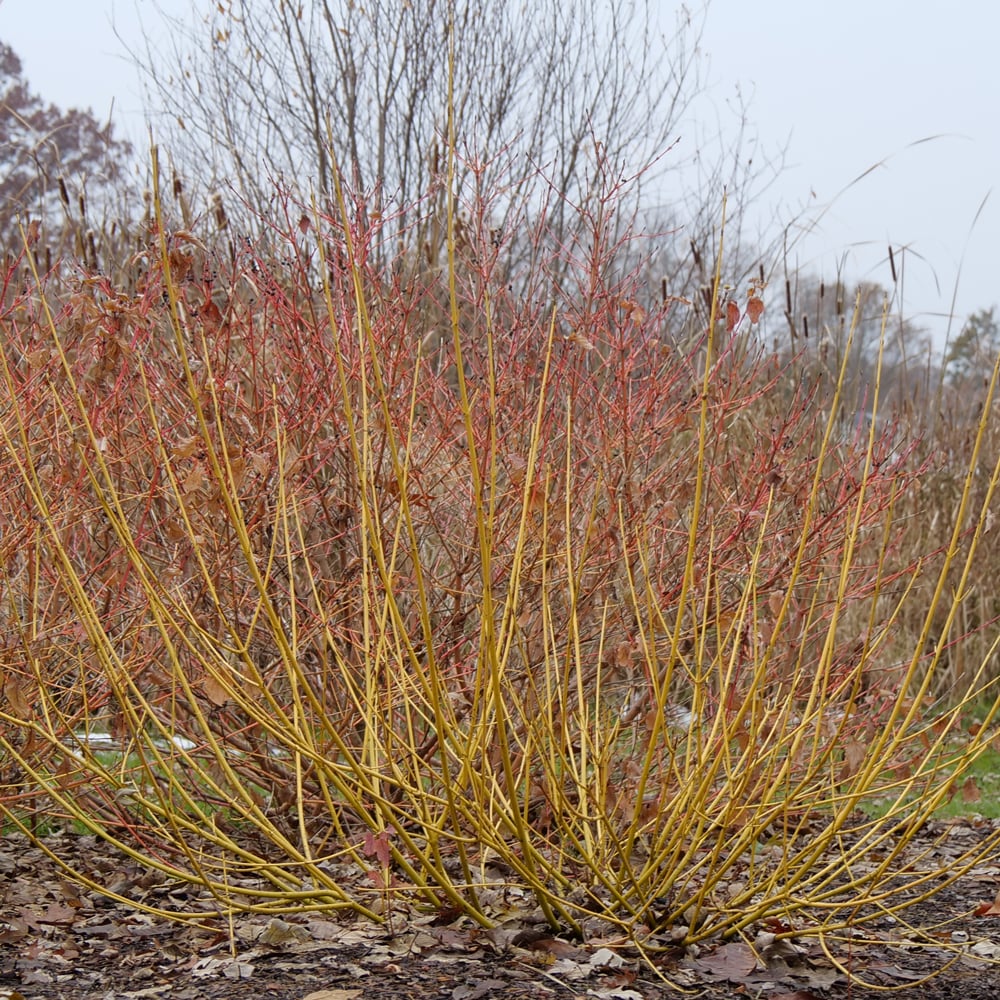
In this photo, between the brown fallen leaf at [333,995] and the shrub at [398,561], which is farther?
the shrub at [398,561]

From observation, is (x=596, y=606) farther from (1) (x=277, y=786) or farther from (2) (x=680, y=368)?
(1) (x=277, y=786)

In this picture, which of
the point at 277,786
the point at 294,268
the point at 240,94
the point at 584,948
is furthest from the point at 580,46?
the point at 584,948

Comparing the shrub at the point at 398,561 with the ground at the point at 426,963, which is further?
the shrub at the point at 398,561

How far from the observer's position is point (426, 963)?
2775 mm

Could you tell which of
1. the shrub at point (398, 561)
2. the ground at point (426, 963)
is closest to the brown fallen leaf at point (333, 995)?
the ground at point (426, 963)

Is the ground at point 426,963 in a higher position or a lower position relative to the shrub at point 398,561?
lower

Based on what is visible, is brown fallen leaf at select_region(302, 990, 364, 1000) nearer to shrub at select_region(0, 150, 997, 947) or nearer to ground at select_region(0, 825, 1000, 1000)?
ground at select_region(0, 825, 1000, 1000)

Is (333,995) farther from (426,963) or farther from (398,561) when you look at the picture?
(398,561)

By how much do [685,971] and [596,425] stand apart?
1801 mm

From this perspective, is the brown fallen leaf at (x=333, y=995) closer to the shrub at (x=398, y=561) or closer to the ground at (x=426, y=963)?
the ground at (x=426, y=963)

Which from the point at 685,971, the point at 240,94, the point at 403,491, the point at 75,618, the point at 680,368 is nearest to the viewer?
the point at 403,491

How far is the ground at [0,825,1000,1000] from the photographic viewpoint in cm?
263

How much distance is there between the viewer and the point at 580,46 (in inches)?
397

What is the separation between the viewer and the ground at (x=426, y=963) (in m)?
2.63
